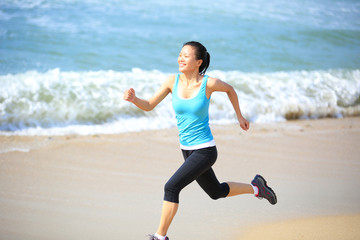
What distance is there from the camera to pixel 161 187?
216 inches

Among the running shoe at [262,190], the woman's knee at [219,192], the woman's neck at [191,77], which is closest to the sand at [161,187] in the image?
the running shoe at [262,190]

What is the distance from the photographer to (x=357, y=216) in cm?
482

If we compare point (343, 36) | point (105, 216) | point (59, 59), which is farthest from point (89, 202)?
point (343, 36)

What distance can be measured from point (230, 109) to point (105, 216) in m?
5.23

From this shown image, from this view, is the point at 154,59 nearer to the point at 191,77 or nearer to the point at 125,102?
the point at 125,102

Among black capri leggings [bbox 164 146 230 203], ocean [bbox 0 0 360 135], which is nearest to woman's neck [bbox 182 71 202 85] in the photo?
black capri leggings [bbox 164 146 230 203]

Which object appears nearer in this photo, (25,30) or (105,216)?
(105,216)

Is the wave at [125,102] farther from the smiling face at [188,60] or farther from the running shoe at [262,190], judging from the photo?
the smiling face at [188,60]

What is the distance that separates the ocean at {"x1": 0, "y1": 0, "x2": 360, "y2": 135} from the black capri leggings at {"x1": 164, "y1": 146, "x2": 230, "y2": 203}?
3.98 m

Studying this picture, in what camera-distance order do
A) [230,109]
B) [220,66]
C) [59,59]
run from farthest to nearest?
[220,66], [59,59], [230,109]

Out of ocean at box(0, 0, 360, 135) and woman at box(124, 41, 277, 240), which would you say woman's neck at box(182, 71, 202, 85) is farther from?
ocean at box(0, 0, 360, 135)

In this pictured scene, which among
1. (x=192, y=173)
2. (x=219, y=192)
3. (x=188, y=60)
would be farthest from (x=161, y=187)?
(x=188, y=60)

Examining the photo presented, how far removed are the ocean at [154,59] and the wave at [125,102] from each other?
21 mm

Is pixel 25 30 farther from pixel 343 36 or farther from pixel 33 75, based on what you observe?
pixel 343 36
